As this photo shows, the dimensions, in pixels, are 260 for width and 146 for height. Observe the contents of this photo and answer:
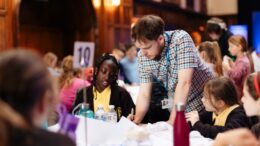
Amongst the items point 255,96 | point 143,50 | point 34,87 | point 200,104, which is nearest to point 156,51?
point 143,50

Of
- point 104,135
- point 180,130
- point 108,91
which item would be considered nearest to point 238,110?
point 104,135

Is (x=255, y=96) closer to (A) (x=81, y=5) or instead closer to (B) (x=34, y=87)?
(B) (x=34, y=87)

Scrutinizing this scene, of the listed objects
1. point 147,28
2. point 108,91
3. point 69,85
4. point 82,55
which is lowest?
point 69,85

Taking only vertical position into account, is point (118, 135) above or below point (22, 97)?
below

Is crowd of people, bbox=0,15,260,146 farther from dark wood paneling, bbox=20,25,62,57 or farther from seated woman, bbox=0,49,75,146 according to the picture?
dark wood paneling, bbox=20,25,62,57

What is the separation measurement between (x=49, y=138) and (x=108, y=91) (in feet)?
8.16

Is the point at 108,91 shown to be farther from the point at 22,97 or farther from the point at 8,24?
the point at 8,24

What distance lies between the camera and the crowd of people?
1.27 metres

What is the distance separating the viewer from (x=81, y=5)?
32.7 feet

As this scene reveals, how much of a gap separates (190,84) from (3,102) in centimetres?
207

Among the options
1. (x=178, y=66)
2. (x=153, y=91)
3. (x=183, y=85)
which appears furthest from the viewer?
(x=153, y=91)

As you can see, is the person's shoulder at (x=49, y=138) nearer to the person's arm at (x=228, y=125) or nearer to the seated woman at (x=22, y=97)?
the seated woman at (x=22, y=97)

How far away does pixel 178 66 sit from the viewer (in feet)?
10.5

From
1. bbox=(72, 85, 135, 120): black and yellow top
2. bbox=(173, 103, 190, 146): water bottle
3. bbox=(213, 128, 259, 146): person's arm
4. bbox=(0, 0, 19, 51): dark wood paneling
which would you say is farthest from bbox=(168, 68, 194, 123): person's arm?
bbox=(0, 0, 19, 51): dark wood paneling
